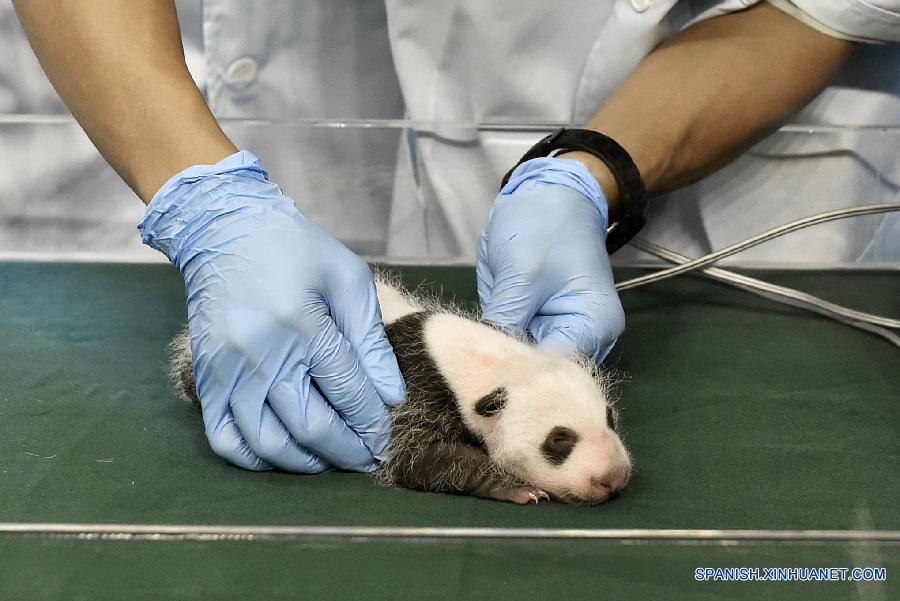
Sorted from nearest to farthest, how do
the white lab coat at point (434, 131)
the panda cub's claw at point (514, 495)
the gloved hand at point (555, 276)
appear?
1. the panda cub's claw at point (514, 495)
2. the gloved hand at point (555, 276)
3. the white lab coat at point (434, 131)

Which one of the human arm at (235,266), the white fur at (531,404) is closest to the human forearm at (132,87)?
the human arm at (235,266)

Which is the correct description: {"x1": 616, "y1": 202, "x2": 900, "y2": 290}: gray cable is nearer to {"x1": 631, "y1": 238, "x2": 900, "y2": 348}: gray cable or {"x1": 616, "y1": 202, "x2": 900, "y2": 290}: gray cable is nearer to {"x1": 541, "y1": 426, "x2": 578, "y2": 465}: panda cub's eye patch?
{"x1": 631, "y1": 238, "x2": 900, "y2": 348}: gray cable

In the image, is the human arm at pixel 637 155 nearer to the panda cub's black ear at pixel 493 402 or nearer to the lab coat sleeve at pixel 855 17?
the lab coat sleeve at pixel 855 17

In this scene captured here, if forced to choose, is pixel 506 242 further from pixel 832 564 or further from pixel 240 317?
pixel 832 564

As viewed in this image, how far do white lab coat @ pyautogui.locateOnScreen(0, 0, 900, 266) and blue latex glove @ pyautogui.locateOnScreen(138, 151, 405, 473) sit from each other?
2.88 feet

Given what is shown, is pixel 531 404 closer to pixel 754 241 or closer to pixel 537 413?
pixel 537 413

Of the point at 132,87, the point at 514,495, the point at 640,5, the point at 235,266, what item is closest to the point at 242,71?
the point at 132,87

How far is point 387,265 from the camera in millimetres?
2189

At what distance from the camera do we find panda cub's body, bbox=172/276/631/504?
1.18m

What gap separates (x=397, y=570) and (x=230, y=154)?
2.59ft

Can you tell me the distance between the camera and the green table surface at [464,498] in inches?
35.2

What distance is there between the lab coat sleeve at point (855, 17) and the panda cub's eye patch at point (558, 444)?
1.30 meters

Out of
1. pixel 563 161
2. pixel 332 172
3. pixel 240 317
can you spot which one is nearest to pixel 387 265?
pixel 332 172

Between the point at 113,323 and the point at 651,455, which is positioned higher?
the point at 651,455
